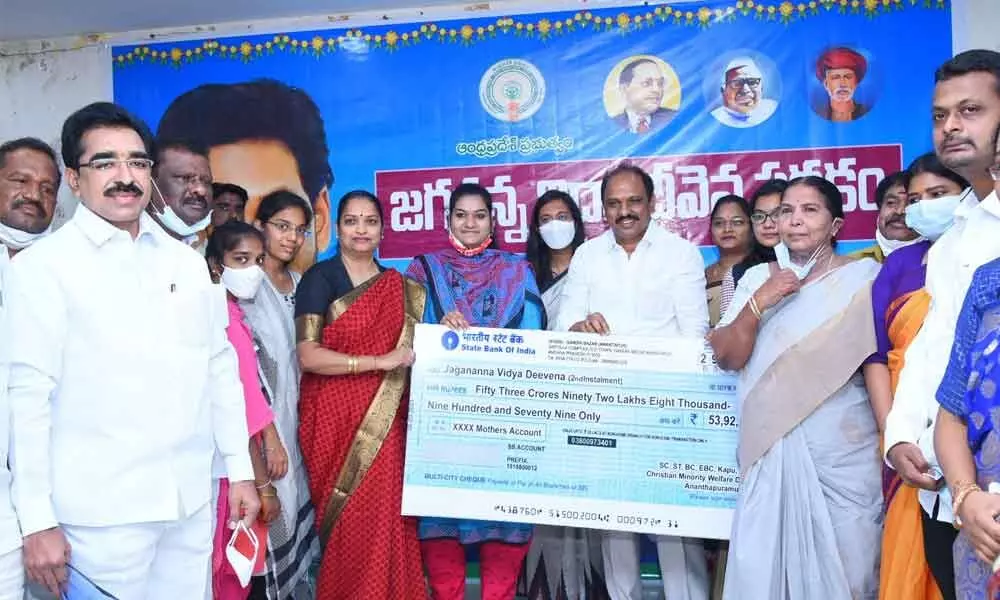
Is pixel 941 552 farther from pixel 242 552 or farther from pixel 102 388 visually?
pixel 102 388

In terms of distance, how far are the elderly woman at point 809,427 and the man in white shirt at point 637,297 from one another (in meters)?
0.42

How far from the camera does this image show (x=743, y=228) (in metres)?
3.86

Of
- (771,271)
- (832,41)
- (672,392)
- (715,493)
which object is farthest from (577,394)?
(832,41)

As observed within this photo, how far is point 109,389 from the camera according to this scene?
2.10m

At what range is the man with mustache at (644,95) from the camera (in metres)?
3.94

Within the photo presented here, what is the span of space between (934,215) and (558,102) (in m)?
1.90

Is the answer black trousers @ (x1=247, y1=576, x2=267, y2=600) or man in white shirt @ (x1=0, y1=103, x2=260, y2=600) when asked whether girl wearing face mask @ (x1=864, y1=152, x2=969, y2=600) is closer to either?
man in white shirt @ (x1=0, y1=103, x2=260, y2=600)

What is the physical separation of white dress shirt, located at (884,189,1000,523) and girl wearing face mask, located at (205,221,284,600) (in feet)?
6.40

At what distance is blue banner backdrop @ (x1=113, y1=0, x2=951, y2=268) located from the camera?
3814 millimetres

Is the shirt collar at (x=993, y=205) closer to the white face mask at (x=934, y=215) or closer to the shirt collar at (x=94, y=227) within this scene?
the white face mask at (x=934, y=215)

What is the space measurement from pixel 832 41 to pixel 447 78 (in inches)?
68.9

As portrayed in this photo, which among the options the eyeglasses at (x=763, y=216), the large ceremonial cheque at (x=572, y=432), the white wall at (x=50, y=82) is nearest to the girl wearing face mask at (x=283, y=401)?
the large ceremonial cheque at (x=572, y=432)

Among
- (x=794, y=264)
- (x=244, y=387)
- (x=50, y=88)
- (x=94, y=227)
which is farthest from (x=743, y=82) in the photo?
(x=50, y=88)

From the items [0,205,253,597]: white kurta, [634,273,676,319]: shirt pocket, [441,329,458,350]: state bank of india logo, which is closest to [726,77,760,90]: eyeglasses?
[634,273,676,319]: shirt pocket
